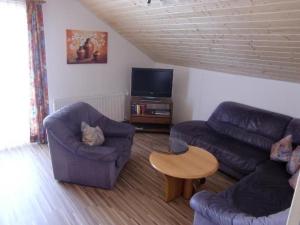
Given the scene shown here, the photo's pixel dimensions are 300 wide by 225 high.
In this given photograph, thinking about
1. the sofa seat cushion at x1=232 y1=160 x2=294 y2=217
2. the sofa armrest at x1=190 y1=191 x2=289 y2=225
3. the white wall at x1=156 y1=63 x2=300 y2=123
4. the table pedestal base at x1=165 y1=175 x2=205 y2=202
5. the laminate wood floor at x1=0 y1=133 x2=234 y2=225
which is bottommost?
the laminate wood floor at x1=0 y1=133 x2=234 y2=225

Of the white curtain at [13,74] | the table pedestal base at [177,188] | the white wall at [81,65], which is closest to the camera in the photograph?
the table pedestal base at [177,188]

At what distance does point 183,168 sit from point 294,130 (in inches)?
60.4

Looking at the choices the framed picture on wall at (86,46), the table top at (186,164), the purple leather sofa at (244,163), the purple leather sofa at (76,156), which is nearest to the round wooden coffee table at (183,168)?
the table top at (186,164)

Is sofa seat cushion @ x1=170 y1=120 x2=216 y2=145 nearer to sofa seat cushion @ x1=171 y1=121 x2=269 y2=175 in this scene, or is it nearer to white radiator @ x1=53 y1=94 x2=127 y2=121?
sofa seat cushion @ x1=171 y1=121 x2=269 y2=175

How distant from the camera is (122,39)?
4848mm

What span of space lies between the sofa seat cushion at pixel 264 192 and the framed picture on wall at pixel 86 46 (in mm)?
3242

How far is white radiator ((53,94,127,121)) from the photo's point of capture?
4562mm

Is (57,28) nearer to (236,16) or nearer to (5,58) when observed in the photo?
(5,58)

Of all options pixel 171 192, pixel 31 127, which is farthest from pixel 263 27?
pixel 31 127

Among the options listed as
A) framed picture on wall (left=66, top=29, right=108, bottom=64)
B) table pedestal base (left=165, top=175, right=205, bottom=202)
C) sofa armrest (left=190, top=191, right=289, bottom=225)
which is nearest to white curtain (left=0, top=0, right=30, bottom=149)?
framed picture on wall (left=66, top=29, right=108, bottom=64)

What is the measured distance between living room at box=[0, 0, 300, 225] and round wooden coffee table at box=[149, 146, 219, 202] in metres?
0.01

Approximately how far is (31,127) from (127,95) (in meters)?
1.95

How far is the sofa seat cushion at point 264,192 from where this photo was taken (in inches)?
86.0

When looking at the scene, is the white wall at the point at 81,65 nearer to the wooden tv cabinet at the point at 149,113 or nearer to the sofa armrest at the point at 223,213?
the wooden tv cabinet at the point at 149,113
